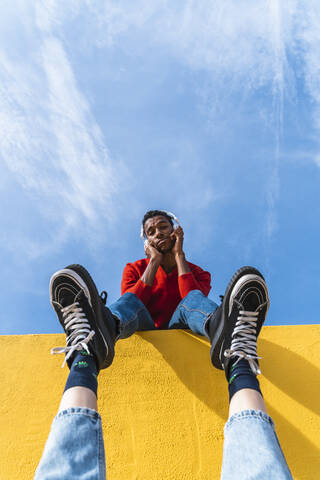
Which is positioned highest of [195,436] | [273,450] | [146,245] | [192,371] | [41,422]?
[146,245]

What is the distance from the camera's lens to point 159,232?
230cm

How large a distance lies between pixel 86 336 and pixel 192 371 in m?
0.51

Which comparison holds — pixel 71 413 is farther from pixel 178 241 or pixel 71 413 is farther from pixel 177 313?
pixel 178 241

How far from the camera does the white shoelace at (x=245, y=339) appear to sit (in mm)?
1024

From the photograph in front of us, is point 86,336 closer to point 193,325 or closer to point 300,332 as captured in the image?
point 193,325

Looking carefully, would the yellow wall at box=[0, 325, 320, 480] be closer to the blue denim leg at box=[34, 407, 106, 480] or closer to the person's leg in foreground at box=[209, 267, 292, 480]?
the person's leg in foreground at box=[209, 267, 292, 480]

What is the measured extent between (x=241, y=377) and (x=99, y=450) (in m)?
0.42

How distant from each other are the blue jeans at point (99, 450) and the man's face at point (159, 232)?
4.90 ft

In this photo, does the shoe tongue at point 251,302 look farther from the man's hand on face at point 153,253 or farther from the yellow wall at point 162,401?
the man's hand on face at point 153,253

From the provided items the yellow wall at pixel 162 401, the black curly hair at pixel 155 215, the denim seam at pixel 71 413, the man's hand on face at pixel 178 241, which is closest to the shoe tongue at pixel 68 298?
the yellow wall at pixel 162 401

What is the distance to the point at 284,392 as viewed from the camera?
1.32m

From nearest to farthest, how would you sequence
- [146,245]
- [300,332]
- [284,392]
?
[284,392]
[300,332]
[146,245]

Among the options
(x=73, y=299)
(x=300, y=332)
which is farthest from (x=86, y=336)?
(x=300, y=332)

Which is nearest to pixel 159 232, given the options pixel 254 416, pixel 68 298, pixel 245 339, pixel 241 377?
pixel 68 298
